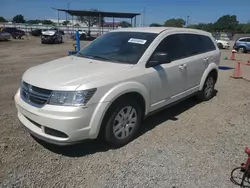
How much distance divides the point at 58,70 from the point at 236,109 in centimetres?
402

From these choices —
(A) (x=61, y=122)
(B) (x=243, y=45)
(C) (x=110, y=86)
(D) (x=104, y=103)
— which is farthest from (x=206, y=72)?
(B) (x=243, y=45)

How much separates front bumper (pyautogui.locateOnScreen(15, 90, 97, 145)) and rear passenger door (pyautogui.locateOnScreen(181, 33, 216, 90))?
2.56 m

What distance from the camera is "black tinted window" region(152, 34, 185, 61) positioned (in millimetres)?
4199

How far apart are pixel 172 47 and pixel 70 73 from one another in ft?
6.75

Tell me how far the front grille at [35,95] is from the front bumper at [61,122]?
0.07m

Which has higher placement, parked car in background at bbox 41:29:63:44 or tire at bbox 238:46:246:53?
parked car in background at bbox 41:29:63:44

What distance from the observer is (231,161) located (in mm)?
3336

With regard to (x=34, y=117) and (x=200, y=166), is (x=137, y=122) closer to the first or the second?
(x=200, y=166)

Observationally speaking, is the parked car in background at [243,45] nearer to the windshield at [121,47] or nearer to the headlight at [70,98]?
the windshield at [121,47]

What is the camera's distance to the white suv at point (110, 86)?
299 cm

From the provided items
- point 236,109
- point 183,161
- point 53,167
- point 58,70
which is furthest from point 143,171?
point 236,109

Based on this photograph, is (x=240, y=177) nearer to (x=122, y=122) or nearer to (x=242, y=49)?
(x=122, y=122)

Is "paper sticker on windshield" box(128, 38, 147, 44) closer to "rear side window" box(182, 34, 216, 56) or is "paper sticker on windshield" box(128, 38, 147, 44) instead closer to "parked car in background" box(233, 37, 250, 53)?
"rear side window" box(182, 34, 216, 56)

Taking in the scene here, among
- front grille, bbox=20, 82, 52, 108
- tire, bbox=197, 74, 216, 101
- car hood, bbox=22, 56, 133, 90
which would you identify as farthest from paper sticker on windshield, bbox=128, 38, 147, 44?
tire, bbox=197, 74, 216, 101
